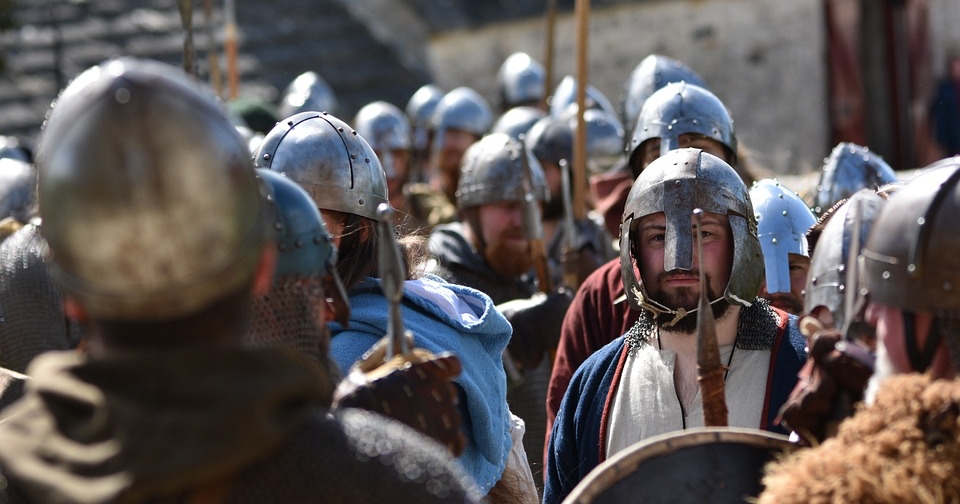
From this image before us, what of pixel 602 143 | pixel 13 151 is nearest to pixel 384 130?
pixel 602 143

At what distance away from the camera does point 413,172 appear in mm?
12203

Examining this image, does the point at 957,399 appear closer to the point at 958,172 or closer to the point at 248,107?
the point at 958,172

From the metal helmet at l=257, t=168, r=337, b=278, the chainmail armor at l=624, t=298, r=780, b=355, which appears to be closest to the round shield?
the metal helmet at l=257, t=168, r=337, b=278

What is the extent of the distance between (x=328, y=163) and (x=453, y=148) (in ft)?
19.4

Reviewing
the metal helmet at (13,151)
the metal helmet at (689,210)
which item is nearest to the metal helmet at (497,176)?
the metal helmet at (689,210)

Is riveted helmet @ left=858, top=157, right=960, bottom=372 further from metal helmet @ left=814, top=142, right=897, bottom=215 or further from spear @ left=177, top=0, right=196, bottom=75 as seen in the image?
spear @ left=177, top=0, right=196, bottom=75

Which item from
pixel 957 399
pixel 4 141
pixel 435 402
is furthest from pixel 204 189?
pixel 4 141

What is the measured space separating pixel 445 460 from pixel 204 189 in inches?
24.4

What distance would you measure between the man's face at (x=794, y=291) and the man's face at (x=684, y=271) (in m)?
0.79

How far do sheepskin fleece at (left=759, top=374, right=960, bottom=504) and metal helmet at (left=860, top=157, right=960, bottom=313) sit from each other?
0.14 metres

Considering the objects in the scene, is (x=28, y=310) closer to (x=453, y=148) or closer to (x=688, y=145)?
(x=688, y=145)

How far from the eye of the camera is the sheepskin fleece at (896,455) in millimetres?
2209

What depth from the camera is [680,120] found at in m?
5.58

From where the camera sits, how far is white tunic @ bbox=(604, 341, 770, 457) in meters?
3.93
